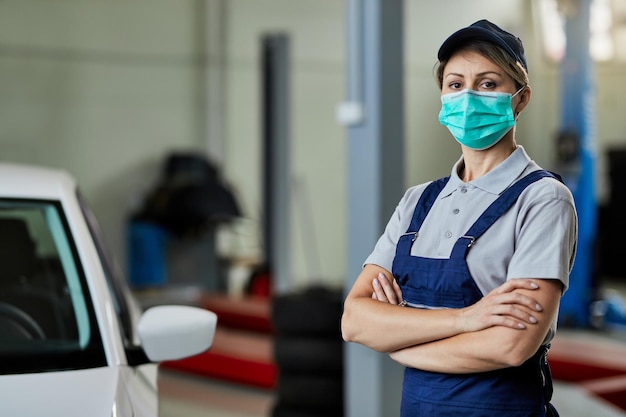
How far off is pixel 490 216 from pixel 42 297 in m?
1.45

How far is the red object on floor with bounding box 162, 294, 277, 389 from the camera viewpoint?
5226mm

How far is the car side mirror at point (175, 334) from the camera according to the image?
151 centimetres

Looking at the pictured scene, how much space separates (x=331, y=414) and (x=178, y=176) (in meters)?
5.16

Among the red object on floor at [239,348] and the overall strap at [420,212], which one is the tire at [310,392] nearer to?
Result: the red object on floor at [239,348]

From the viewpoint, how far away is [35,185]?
196cm

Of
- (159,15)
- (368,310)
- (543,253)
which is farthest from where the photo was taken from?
(159,15)

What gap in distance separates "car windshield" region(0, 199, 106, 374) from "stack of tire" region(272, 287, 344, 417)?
4.79 ft

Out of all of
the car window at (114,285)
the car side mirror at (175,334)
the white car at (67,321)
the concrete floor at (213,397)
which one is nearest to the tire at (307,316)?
the concrete floor at (213,397)

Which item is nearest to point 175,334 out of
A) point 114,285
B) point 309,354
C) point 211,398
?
point 114,285

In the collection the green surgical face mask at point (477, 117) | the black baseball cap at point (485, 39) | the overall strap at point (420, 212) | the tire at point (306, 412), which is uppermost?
the black baseball cap at point (485, 39)

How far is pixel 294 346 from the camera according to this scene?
3.37 m

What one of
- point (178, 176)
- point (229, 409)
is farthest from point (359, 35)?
point (178, 176)

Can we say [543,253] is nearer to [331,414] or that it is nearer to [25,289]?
[25,289]

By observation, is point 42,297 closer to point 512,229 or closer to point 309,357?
point 512,229
